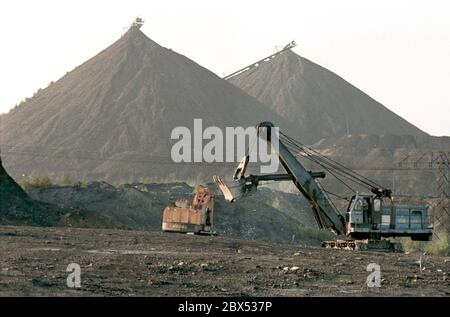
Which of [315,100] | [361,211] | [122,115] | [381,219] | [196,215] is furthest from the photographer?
[315,100]

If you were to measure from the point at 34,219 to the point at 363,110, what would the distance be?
118 m

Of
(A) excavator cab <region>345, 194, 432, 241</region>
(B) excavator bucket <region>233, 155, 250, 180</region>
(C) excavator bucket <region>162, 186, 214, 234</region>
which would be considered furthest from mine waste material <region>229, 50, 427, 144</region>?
(A) excavator cab <region>345, 194, 432, 241</region>

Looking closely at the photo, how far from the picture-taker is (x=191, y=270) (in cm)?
2277

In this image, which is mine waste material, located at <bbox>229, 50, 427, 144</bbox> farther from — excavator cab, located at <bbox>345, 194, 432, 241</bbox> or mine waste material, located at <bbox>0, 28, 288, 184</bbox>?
excavator cab, located at <bbox>345, 194, 432, 241</bbox>

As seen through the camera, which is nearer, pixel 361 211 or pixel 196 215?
pixel 361 211

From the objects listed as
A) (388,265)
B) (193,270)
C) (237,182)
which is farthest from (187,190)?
(193,270)

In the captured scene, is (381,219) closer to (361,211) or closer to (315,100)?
(361,211)

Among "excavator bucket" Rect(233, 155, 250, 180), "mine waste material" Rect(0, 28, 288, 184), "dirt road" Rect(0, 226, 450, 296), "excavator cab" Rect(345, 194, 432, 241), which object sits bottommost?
"dirt road" Rect(0, 226, 450, 296)

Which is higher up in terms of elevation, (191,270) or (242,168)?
(242,168)

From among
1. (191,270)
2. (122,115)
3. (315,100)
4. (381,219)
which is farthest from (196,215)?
(315,100)

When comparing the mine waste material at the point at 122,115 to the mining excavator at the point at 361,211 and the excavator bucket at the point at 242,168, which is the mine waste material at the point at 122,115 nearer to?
the excavator bucket at the point at 242,168

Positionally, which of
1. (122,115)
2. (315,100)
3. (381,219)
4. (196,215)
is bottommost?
(381,219)

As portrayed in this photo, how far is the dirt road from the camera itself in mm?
18422

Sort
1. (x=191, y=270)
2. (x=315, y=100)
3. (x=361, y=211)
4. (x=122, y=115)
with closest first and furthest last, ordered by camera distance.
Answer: (x=191, y=270) < (x=361, y=211) < (x=122, y=115) < (x=315, y=100)
